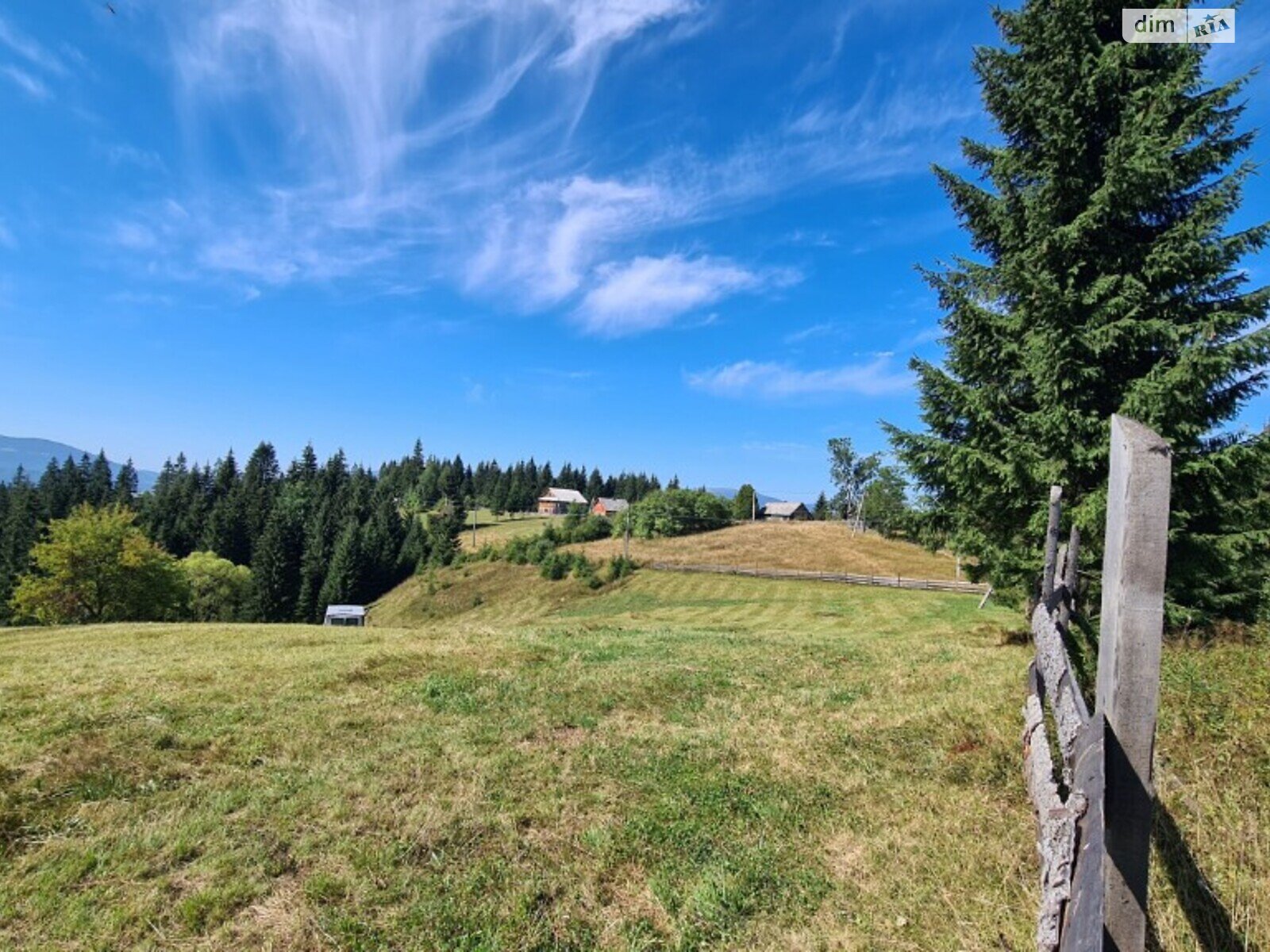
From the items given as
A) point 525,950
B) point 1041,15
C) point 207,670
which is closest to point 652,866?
point 525,950

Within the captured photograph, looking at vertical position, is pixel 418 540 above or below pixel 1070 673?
below

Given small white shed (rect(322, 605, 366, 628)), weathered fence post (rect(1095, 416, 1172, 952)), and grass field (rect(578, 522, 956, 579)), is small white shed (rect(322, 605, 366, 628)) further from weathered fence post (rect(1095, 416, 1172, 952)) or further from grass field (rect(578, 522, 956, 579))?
weathered fence post (rect(1095, 416, 1172, 952))

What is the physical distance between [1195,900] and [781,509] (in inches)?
4908

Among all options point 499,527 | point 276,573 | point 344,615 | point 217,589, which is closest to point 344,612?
point 344,615

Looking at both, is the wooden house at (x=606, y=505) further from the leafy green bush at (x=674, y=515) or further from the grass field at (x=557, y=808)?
the grass field at (x=557, y=808)

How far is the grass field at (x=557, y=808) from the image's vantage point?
4008 millimetres

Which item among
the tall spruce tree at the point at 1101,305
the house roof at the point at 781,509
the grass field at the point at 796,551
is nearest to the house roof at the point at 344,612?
the tall spruce tree at the point at 1101,305

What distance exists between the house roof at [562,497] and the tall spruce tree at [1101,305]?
405ft

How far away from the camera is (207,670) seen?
10461 mm

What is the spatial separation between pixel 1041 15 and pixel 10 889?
1762cm

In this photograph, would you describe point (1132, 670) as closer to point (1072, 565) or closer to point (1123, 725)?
point (1123, 725)

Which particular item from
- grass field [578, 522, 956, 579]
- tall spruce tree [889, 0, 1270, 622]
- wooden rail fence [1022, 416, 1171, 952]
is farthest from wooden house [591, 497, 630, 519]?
wooden rail fence [1022, 416, 1171, 952]

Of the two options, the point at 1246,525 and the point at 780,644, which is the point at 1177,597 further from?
the point at 780,644

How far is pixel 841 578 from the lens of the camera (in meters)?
53.9
